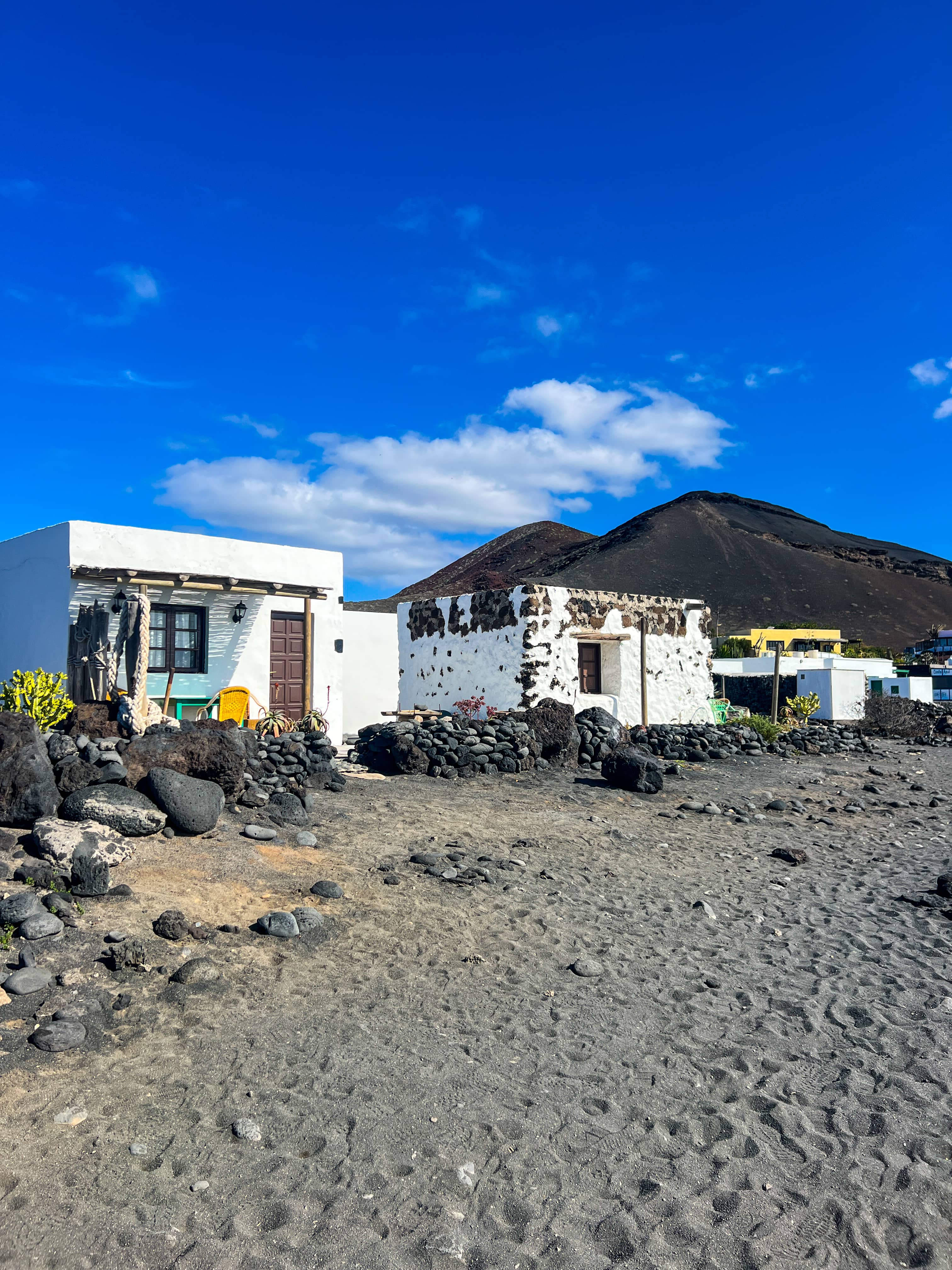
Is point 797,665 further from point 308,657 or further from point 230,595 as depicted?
point 230,595

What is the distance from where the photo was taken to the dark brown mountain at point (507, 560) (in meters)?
122

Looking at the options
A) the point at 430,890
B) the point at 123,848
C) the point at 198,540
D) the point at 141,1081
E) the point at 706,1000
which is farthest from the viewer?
the point at 198,540

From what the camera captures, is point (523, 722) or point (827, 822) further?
point (523, 722)

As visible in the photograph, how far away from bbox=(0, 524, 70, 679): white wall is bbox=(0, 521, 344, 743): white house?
0.02 m

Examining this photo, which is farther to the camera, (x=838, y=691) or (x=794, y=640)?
(x=794, y=640)

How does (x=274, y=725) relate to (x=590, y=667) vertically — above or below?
below

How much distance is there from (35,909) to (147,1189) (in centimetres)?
261

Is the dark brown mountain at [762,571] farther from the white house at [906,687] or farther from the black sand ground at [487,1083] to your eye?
the black sand ground at [487,1083]

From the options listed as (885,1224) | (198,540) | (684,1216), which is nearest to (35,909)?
(684,1216)

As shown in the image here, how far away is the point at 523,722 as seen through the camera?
45.3ft

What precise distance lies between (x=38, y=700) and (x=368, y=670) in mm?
10357

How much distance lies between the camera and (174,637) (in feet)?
43.8

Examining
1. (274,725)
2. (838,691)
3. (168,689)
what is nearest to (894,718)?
(838,691)

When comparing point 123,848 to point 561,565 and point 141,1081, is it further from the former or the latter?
point 561,565
